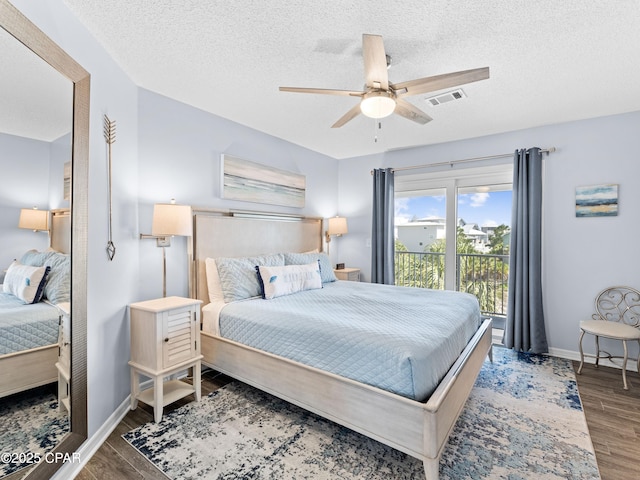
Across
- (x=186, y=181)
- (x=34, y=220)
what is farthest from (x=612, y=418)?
(x=186, y=181)

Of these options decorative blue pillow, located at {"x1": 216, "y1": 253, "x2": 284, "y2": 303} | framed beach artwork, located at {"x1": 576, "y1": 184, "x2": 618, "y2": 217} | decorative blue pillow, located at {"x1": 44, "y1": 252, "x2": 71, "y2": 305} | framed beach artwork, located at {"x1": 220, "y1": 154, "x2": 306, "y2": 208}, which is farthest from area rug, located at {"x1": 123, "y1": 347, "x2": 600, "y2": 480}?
framed beach artwork, located at {"x1": 220, "y1": 154, "x2": 306, "y2": 208}

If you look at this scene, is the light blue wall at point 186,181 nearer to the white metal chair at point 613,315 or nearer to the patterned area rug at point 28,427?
the white metal chair at point 613,315

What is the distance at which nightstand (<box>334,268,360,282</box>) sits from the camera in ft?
15.1

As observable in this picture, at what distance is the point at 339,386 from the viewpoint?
1.94 m

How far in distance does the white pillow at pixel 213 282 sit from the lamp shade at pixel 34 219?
162 cm

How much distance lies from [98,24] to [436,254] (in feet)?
14.1

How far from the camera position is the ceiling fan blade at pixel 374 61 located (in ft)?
5.31

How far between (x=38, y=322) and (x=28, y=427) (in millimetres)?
450

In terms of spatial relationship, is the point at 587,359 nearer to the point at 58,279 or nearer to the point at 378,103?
the point at 378,103

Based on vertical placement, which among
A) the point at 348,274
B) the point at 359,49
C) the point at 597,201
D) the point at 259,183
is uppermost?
the point at 359,49

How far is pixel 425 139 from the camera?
409 cm

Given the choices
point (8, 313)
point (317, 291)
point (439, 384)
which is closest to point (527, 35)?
point (439, 384)

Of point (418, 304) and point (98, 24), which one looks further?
point (418, 304)

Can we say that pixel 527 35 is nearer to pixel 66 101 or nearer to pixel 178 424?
pixel 66 101
